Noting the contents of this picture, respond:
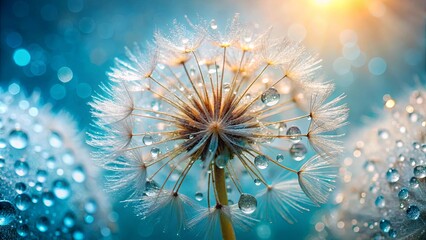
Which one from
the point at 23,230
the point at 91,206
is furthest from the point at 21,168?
the point at 91,206

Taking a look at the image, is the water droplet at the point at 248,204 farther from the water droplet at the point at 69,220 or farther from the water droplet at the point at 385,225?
the water droplet at the point at 69,220

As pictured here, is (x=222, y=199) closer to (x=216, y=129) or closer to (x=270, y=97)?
(x=216, y=129)

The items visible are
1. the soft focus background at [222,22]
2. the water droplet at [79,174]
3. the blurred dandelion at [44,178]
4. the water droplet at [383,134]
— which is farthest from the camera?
the soft focus background at [222,22]

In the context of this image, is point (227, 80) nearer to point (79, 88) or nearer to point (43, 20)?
point (79, 88)

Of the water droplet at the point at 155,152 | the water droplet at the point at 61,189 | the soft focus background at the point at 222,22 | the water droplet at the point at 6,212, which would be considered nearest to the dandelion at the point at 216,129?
the water droplet at the point at 155,152

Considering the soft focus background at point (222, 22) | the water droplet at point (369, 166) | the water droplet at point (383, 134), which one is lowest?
the water droplet at point (369, 166)

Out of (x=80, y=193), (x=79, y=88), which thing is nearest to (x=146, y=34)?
(x=79, y=88)

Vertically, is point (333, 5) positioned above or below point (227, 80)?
above
